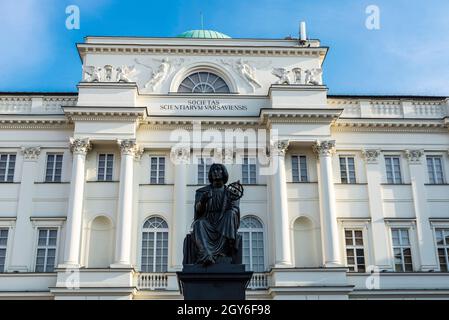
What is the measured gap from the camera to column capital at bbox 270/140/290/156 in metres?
30.5

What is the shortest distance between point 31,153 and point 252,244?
1239cm

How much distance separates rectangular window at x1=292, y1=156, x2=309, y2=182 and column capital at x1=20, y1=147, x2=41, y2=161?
43.8ft

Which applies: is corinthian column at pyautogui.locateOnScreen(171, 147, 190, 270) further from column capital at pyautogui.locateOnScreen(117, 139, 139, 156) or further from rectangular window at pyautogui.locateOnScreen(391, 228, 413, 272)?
rectangular window at pyautogui.locateOnScreen(391, 228, 413, 272)

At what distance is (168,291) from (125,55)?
42.7ft

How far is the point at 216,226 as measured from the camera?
12.2 meters

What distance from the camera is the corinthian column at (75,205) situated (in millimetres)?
28141

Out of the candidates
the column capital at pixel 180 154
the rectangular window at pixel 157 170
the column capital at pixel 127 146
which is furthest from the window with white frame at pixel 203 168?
the column capital at pixel 127 146

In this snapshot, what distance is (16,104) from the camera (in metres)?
32.0

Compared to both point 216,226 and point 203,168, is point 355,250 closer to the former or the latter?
point 203,168

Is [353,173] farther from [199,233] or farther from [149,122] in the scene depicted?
[199,233]

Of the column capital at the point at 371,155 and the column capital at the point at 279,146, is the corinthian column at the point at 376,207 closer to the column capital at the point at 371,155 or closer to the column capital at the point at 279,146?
the column capital at the point at 371,155
